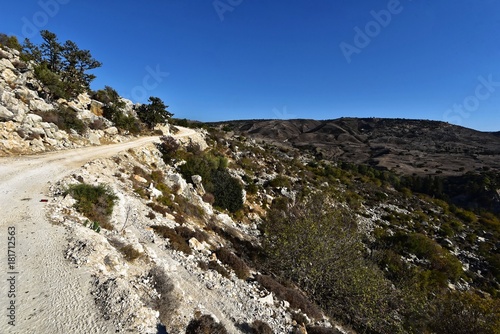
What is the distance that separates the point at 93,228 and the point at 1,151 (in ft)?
41.7

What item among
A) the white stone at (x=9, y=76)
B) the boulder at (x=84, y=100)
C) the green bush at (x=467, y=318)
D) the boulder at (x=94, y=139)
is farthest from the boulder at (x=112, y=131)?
the green bush at (x=467, y=318)

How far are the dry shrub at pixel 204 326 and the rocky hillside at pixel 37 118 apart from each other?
1816cm

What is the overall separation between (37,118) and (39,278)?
2027 centimetres

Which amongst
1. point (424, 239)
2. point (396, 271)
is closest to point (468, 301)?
point (396, 271)

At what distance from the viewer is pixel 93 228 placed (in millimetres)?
10102

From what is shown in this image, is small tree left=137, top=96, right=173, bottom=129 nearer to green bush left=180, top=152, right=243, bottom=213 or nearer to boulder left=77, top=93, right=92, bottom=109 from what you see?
boulder left=77, top=93, right=92, bottom=109

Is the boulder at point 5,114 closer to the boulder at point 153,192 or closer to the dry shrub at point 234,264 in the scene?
the boulder at point 153,192

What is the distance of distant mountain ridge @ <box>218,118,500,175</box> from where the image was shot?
301 feet

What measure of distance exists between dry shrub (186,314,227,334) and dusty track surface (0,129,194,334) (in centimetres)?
223

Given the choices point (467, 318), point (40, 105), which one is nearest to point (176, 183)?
point (40, 105)

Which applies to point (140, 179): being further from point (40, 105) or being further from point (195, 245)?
point (40, 105)

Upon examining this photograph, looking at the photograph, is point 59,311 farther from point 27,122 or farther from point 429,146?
point 429,146

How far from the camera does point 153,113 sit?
38750 mm

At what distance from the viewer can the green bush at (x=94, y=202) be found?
36.4 feet
